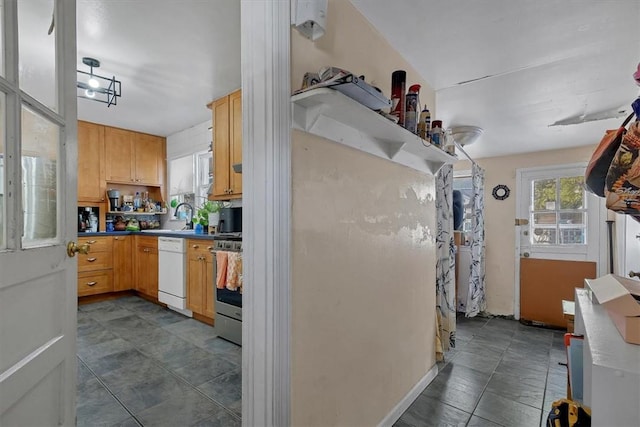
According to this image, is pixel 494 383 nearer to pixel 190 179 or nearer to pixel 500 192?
pixel 500 192

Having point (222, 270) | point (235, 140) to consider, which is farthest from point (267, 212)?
point (235, 140)

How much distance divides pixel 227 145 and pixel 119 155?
2.31 m

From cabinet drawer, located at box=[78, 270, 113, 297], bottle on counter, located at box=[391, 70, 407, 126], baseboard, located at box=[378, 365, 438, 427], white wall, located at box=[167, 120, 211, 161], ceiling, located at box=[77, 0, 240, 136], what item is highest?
ceiling, located at box=[77, 0, 240, 136]

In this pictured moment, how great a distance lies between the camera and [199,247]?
310cm

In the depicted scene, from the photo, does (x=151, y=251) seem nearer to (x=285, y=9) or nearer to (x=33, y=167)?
(x=33, y=167)

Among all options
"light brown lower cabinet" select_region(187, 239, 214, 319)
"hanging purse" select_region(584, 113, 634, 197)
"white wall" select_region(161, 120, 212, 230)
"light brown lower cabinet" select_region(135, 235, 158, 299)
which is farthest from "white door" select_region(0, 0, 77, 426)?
"white wall" select_region(161, 120, 212, 230)

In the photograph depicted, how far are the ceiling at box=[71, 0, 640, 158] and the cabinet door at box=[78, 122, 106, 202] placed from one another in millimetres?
1463

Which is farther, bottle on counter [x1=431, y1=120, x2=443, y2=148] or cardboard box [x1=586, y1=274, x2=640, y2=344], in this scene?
bottle on counter [x1=431, y1=120, x2=443, y2=148]

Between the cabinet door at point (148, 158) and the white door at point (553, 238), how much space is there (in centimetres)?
→ 521

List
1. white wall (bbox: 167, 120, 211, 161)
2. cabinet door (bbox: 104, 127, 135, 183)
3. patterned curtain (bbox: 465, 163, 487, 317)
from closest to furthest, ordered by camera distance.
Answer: patterned curtain (bbox: 465, 163, 487, 317) → white wall (bbox: 167, 120, 211, 161) → cabinet door (bbox: 104, 127, 135, 183)

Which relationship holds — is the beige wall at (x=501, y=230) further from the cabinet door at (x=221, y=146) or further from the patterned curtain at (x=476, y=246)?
the cabinet door at (x=221, y=146)

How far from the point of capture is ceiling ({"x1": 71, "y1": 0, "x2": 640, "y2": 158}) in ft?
4.58

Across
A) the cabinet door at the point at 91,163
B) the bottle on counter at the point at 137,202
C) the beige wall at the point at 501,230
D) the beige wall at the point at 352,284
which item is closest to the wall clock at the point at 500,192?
the beige wall at the point at 501,230

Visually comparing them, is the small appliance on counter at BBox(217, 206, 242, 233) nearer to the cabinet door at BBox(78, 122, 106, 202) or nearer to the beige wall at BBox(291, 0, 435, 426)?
the beige wall at BBox(291, 0, 435, 426)
